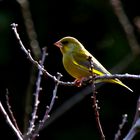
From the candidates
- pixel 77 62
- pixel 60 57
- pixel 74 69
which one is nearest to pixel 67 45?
pixel 77 62

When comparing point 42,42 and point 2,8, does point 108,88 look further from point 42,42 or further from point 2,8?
point 2,8

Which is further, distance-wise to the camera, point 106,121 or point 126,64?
point 106,121

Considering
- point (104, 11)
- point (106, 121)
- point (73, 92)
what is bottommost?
point (106, 121)

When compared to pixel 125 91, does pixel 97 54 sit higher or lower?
higher

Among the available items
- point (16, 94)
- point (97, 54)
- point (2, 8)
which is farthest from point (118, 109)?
point (2, 8)

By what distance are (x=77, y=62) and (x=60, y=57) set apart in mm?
5241

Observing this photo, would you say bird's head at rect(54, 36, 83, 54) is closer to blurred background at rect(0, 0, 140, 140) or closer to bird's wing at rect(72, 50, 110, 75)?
bird's wing at rect(72, 50, 110, 75)

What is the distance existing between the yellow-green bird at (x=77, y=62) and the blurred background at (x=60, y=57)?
4495 millimetres

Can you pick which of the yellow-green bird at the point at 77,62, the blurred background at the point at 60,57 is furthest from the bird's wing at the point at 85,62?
the blurred background at the point at 60,57

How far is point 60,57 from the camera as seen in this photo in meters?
11.5

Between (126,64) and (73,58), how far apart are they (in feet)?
12.1

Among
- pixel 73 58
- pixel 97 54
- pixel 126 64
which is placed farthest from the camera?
pixel 97 54

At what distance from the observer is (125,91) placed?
11.9 meters

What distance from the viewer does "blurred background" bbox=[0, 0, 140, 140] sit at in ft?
37.3
